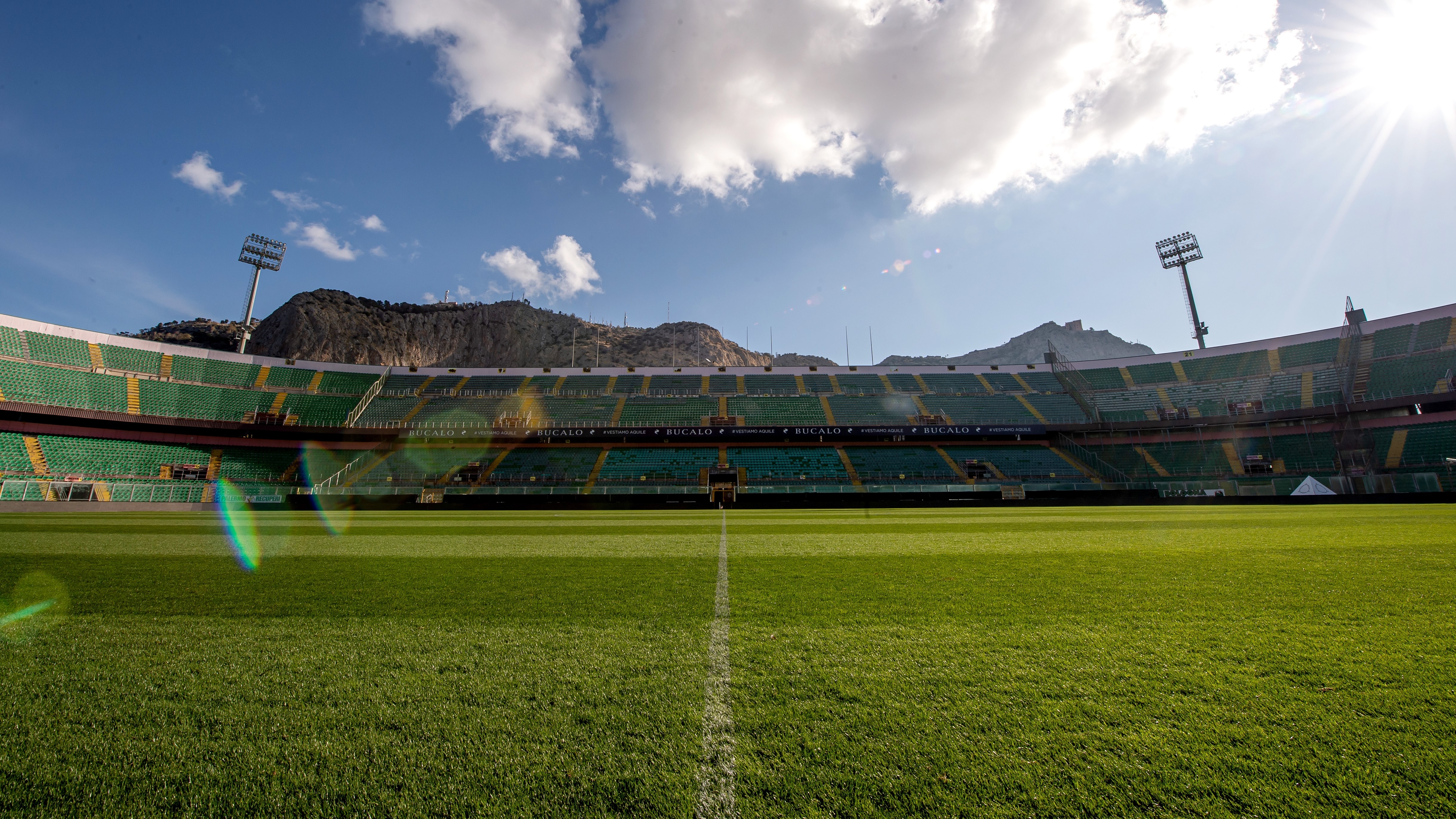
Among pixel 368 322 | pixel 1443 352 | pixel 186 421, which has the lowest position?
pixel 186 421

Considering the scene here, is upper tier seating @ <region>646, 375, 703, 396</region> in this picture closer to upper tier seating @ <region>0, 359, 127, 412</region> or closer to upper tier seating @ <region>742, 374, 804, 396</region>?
upper tier seating @ <region>742, 374, 804, 396</region>

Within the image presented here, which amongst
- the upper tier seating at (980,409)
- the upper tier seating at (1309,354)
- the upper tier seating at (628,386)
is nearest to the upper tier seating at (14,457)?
the upper tier seating at (628,386)

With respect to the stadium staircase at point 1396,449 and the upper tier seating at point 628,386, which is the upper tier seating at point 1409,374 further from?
the upper tier seating at point 628,386

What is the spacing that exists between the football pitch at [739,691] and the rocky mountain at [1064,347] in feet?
427

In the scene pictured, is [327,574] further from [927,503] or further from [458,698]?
[927,503]

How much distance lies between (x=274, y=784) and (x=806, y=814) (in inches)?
67.9

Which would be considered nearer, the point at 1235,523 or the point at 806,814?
the point at 806,814

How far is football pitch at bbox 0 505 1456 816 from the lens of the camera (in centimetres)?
171

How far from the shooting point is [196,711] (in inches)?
93.3

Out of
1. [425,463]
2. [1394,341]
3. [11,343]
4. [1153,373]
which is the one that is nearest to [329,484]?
[425,463]

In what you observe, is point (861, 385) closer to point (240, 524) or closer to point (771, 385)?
point (771, 385)

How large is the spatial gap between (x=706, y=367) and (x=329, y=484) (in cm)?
2595

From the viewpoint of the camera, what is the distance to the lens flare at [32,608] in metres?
3.57

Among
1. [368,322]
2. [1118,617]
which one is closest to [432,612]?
[1118,617]
